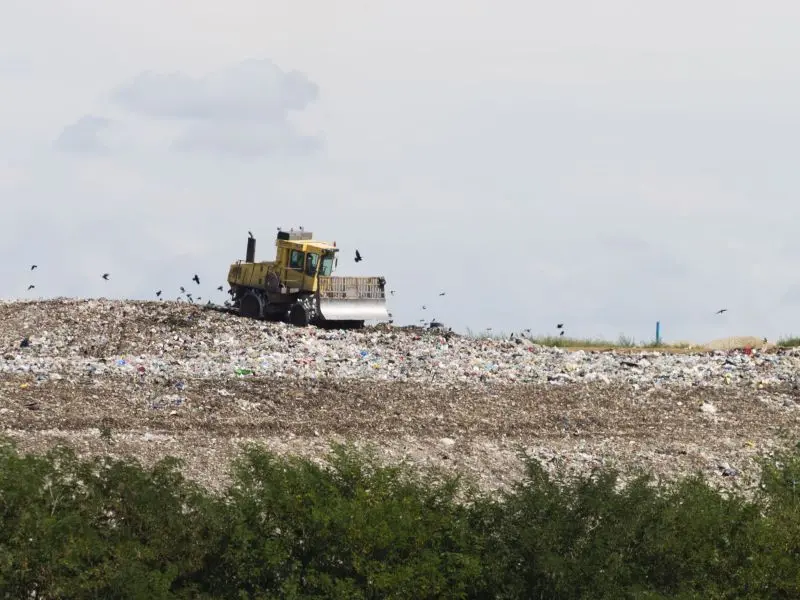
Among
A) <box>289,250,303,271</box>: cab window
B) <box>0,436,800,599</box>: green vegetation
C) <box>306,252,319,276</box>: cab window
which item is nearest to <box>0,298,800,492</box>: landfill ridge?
<box>0,436,800,599</box>: green vegetation

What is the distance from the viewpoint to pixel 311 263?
3088cm

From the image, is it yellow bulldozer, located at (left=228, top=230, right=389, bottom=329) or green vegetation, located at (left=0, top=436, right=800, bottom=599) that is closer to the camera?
green vegetation, located at (left=0, top=436, right=800, bottom=599)

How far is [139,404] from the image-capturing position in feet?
58.4

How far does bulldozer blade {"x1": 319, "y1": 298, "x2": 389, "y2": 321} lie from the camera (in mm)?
30469

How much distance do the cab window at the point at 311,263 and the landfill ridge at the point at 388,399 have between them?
232cm

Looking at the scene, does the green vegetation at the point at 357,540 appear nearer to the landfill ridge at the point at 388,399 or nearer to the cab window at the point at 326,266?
the landfill ridge at the point at 388,399

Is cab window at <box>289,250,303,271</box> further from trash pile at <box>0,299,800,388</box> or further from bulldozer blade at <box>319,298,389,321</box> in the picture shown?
trash pile at <box>0,299,800,388</box>

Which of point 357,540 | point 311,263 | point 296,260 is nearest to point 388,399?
point 357,540

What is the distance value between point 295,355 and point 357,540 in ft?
53.2

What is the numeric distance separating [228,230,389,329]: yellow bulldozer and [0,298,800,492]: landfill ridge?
1836 mm

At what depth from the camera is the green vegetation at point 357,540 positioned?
8.62m

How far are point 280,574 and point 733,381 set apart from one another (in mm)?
15790

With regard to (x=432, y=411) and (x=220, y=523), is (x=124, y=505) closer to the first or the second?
(x=220, y=523)

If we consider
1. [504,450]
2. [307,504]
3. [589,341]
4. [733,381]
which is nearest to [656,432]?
[504,450]
